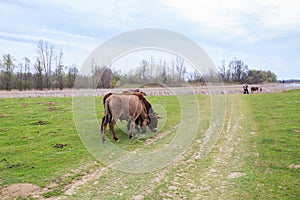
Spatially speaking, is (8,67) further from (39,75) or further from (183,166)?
(183,166)

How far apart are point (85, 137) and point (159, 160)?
13.7ft

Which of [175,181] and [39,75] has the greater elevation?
[39,75]

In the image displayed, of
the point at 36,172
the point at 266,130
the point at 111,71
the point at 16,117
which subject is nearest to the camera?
the point at 36,172

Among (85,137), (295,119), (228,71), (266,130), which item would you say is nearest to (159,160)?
(85,137)

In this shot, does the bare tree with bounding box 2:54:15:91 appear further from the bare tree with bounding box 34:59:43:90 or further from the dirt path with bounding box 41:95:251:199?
the dirt path with bounding box 41:95:251:199

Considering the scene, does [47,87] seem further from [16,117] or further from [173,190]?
[173,190]

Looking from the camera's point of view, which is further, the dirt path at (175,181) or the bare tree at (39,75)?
the bare tree at (39,75)

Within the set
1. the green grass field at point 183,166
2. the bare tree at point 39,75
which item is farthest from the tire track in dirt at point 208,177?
the bare tree at point 39,75

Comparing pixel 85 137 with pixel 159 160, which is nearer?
pixel 159 160

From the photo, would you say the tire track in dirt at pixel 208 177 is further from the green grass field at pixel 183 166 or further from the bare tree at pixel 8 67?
the bare tree at pixel 8 67

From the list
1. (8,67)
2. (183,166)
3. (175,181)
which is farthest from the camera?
(8,67)

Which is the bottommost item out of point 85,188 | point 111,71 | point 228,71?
point 85,188

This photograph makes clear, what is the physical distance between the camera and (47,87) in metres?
54.5

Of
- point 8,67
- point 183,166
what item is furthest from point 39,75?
point 183,166
